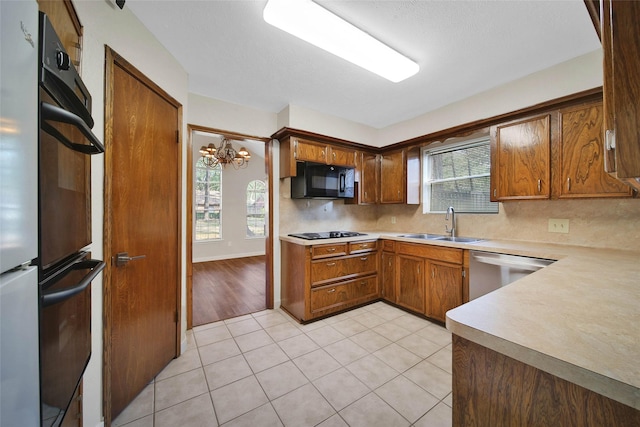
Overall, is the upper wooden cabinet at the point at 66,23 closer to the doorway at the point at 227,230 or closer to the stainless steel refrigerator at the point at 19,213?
the stainless steel refrigerator at the point at 19,213

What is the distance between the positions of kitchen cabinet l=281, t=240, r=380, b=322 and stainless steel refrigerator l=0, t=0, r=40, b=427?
2.14m

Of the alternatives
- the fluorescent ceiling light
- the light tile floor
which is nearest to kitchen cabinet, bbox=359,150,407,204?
the fluorescent ceiling light

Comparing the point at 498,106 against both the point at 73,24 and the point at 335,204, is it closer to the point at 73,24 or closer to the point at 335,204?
the point at 335,204

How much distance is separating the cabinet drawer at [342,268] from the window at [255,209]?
4322mm

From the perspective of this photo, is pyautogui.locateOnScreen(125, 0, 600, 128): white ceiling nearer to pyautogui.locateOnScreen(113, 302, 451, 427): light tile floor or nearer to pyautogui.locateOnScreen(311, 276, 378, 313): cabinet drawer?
pyautogui.locateOnScreen(311, 276, 378, 313): cabinet drawer

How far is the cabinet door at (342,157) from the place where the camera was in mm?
3191

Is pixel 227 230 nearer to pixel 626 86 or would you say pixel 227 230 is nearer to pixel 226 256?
pixel 226 256

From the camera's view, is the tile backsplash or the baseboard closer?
the tile backsplash

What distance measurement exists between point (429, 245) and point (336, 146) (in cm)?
173

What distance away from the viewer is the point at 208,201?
6062 millimetres

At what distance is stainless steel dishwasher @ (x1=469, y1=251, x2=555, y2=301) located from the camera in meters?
1.92

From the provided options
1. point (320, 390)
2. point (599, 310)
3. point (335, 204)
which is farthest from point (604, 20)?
A: point (335, 204)

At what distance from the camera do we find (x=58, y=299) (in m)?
0.66

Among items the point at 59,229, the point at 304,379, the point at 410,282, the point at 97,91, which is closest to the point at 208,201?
the point at 97,91
